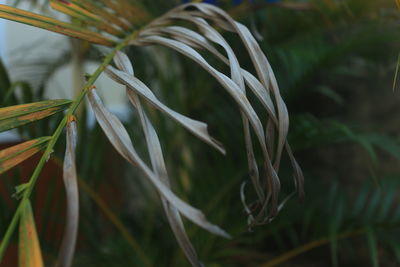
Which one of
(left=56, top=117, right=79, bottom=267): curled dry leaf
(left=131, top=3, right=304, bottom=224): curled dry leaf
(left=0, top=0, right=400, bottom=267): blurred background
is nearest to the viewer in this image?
(left=56, top=117, right=79, bottom=267): curled dry leaf

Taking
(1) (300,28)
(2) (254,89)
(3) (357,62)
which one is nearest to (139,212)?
(1) (300,28)

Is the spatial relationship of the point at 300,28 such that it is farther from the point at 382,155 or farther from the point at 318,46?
the point at 382,155

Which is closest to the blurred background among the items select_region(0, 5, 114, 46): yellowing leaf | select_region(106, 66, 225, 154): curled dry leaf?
select_region(0, 5, 114, 46): yellowing leaf

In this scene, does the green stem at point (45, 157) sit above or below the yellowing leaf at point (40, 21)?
below

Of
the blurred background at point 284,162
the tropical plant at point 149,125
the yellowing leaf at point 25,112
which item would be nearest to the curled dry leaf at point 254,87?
the tropical plant at point 149,125

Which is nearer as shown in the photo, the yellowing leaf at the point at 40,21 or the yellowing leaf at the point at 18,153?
the yellowing leaf at the point at 18,153

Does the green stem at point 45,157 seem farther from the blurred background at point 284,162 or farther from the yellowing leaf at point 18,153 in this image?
the blurred background at point 284,162

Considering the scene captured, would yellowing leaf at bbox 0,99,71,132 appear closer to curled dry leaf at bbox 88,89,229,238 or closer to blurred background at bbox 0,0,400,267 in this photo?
curled dry leaf at bbox 88,89,229,238
